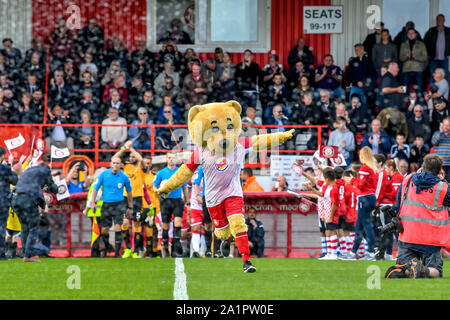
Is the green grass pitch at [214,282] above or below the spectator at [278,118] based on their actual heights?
below

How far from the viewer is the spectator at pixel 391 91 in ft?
67.5

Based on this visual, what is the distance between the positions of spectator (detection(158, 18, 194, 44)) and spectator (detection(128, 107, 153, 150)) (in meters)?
4.10

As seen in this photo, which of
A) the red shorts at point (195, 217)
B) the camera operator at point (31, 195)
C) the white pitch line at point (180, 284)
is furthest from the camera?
the red shorts at point (195, 217)

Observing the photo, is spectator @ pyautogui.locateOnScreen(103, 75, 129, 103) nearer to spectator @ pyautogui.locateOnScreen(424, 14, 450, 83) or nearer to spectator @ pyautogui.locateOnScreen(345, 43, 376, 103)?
spectator @ pyautogui.locateOnScreen(345, 43, 376, 103)

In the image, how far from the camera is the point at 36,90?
69.2 ft

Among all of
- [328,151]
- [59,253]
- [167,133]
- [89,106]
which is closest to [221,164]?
[328,151]

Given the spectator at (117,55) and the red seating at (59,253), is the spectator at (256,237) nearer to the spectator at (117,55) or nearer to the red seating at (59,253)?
the red seating at (59,253)

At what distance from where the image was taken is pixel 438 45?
21.8 meters

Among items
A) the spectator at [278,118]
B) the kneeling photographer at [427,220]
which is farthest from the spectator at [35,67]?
the kneeling photographer at [427,220]

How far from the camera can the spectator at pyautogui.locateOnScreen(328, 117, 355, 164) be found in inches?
760

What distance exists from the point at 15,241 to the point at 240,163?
24.8 ft

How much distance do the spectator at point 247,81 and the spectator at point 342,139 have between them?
95.5 inches
